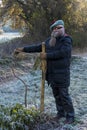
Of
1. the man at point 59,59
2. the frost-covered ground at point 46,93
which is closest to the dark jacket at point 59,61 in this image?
the man at point 59,59

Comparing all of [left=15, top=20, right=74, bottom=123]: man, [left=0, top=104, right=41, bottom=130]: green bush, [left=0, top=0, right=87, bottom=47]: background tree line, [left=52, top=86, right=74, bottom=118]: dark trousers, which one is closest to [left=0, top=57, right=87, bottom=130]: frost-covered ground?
[left=52, top=86, right=74, bottom=118]: dark trousers

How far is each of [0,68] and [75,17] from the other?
8612mm

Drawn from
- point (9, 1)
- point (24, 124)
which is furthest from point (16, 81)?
point (9, 1)

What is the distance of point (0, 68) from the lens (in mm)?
10945

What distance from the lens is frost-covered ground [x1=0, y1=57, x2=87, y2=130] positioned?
652cm

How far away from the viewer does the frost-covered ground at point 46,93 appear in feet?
21.4

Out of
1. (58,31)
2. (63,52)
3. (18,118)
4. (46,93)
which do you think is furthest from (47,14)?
(18,118)

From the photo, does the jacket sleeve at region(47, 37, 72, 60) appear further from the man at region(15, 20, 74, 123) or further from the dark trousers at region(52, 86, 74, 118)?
the dark trousers at region(52, 86, 74, 118)

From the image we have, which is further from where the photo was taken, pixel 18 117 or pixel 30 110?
pixel 30 110

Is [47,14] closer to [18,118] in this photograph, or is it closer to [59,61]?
[59,61]

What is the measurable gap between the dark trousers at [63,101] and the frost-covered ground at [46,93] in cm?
25

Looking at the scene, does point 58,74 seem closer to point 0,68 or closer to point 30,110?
point 30,110

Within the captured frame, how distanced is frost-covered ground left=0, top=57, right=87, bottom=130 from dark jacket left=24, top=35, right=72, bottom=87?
2.45 feet

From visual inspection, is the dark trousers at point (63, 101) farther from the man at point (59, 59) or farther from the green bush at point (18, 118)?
the green bush at point (18, 118)
